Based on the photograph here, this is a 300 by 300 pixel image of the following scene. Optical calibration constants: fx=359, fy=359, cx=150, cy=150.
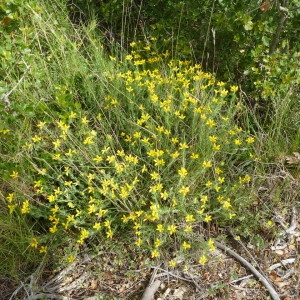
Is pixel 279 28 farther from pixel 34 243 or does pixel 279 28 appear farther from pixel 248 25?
pixel 34 243

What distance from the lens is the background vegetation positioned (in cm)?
233

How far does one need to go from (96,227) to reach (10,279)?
76 centimetres

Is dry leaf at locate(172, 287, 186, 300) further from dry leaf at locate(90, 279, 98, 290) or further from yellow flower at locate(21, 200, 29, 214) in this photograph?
yellow flower at locate(21, 200, 29, 214)

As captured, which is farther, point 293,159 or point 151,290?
point 293,159

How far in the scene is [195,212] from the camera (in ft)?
7.83

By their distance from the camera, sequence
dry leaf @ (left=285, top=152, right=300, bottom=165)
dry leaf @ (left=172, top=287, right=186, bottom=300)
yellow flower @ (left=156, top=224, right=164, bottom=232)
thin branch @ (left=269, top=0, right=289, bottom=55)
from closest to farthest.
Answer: yellow flower @ (left=156, top=224, right=164, bottom=232) → dry leaf @ (left=172, top=287, right=186, bottom=300) → dry leaf @ (left=285, top=152, right=300, bottom=165) → thin branch @ (left=269, top=0, right=289, bottom=55)

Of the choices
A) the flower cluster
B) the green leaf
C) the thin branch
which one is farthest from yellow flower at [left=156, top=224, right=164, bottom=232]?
the thin branch

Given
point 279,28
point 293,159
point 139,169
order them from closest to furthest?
1. point 139,169
2. point 293,159
3. point 279,28

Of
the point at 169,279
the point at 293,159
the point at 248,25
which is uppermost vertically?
the point at 248,25

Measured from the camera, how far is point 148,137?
2664 mm

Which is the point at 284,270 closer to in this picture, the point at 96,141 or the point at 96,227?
the point at 96,227

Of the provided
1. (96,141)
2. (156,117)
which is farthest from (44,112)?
(156,117)

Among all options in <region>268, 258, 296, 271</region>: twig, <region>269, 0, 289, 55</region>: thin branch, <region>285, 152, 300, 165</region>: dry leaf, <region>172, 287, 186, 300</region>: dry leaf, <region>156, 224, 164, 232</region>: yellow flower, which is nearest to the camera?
<region>156, 224, 164, 232</region>: yellow flower

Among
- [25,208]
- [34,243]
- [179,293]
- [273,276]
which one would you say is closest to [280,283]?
[273,276]
